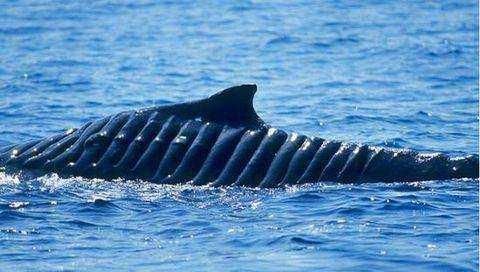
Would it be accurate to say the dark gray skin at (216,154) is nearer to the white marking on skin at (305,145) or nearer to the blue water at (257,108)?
the white marking on skin at (305,145)

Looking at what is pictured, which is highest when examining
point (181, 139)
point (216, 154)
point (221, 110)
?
point (221, 110)

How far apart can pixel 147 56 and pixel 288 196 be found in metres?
18.4

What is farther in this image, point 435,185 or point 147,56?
point 147,56

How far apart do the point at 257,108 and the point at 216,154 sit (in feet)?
31.1

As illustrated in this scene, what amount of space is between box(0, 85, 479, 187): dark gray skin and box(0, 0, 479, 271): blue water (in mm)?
316

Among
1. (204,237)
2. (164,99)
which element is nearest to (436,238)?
(204,237)

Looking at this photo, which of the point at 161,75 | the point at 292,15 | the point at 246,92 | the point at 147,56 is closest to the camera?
the point at 246,92

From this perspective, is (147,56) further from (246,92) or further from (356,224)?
(356,224)

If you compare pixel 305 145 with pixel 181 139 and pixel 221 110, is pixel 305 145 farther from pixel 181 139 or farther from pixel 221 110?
pixel 181 139

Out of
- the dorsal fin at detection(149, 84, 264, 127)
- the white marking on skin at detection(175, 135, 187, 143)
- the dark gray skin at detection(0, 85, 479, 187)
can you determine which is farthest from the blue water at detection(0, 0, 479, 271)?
the dorsal fin at detection(149, 84, 264, 127)

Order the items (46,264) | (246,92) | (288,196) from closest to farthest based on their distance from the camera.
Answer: (46,264), (288,196), (246,92)

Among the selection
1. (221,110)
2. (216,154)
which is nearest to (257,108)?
(221,110)

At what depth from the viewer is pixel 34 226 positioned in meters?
14.1

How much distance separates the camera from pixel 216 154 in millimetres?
16391
